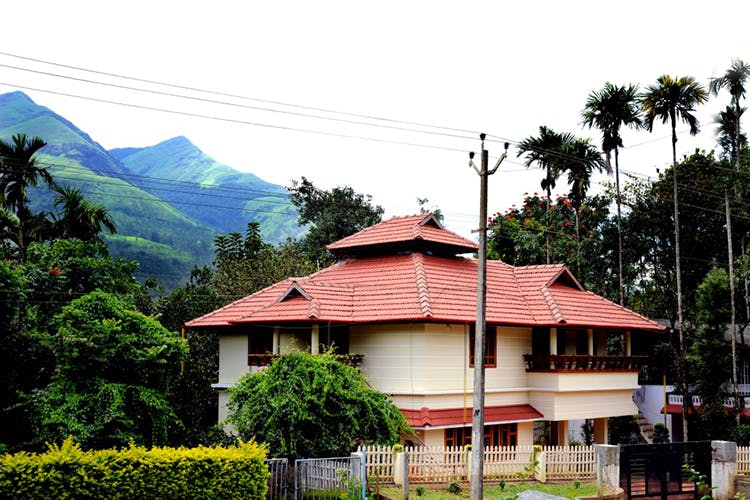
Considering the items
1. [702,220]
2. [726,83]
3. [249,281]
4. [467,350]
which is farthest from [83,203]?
[702,220]

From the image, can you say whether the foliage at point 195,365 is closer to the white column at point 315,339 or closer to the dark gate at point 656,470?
the white column at point 315,339

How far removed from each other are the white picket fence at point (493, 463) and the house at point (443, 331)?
2364 mm

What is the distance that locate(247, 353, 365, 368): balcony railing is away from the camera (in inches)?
1037

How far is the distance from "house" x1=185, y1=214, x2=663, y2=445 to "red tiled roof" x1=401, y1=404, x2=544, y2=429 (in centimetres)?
4

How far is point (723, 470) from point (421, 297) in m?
10.6

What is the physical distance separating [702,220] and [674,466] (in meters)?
24.0

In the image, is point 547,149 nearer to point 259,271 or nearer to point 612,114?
point 612,114

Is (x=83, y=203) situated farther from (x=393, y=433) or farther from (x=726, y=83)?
(x=726, y=83)

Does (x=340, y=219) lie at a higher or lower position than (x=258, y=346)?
higher

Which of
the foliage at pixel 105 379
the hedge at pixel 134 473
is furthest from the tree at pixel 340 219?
the hedge at pixel 134 473

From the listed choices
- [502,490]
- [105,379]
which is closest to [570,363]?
[502,490]

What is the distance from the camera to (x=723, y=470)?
1013 inches

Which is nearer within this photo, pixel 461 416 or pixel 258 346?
pixel 461 416

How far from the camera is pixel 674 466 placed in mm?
24875
